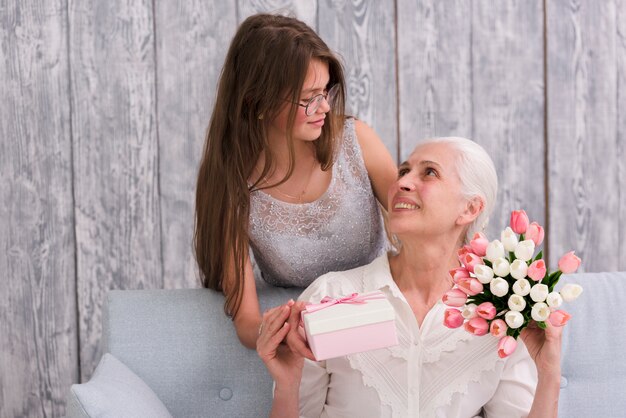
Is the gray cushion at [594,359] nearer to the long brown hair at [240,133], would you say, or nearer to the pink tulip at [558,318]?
the pink tulip at [558,318]

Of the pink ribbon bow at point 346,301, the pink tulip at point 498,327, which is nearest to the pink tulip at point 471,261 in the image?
the pink tulip at point 498,327

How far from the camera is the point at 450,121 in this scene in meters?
2.83

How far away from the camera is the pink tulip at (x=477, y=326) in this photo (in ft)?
4.96

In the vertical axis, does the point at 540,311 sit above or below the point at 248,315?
above

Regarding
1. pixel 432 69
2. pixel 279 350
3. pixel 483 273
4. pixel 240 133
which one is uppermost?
pixel 432 69

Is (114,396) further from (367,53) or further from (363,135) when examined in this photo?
(367,53)

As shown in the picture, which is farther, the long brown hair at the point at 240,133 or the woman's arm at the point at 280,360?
the long brown hair at the point at 240,133

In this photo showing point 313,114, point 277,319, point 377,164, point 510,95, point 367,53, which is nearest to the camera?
point 277,319

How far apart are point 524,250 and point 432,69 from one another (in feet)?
4.66

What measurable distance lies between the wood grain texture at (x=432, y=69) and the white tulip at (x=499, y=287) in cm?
135

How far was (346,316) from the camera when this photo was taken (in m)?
1.60

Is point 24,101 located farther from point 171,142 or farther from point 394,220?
point 394,220

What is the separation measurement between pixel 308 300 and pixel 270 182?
0.35 m

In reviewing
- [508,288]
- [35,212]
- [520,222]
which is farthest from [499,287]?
[35,212]
